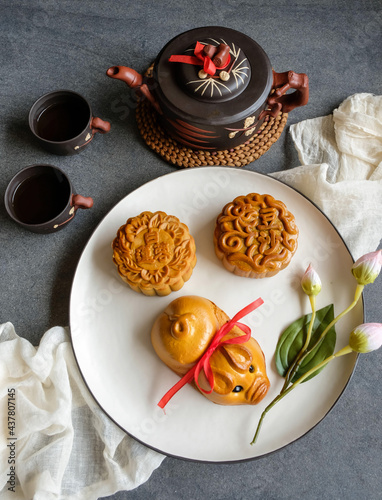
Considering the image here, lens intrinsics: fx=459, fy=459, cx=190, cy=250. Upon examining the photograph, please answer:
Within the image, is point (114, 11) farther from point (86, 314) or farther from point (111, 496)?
point (111, 496)

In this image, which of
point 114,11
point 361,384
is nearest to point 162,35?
point 114,11

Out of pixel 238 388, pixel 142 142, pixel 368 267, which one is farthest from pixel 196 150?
pixel 238 388

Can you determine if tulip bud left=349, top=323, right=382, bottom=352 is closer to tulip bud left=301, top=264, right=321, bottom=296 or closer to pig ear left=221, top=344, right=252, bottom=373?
tulip bud left=301, top=264, right=321, bottom=296

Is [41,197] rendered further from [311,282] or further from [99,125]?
[311,282]

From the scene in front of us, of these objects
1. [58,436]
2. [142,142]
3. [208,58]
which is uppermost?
[208,58]

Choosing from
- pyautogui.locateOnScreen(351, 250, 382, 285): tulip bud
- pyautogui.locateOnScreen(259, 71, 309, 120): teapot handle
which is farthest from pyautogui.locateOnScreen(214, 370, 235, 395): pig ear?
pyautogui.locateOnScreen(259, 71, 309, 120): teapot handle
